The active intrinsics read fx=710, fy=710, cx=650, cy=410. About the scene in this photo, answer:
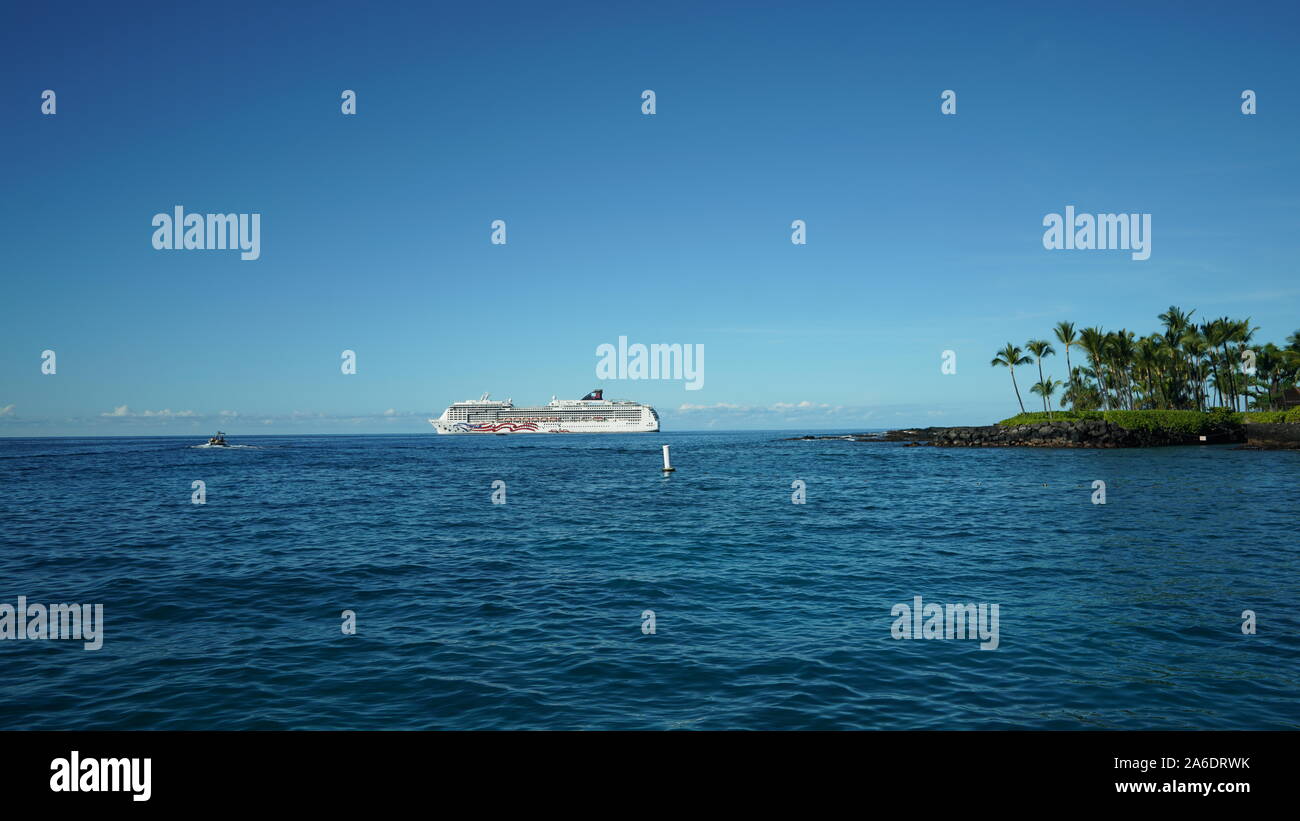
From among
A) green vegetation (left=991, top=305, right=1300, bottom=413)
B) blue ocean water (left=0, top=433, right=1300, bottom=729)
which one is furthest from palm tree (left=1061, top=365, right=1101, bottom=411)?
blue ocean water (left=0, top=433, right=1300, bottom=729)

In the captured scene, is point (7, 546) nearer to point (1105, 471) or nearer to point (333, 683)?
point (333, 683)

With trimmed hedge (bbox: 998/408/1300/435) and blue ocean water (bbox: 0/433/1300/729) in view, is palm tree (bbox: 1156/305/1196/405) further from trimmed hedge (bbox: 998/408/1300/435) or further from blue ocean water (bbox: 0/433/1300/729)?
blue ocean water (bbox: 0/433/1300/729)

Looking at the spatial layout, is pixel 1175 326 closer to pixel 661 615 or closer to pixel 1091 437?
pixel 1091 437

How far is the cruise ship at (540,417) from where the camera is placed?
190 meters

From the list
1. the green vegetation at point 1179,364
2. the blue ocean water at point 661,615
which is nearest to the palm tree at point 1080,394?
the green vegetation at point 1179,364

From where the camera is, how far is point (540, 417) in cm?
19062

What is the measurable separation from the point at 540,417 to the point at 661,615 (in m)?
180

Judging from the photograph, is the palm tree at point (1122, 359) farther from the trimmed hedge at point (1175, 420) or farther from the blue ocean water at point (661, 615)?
the blue ocean water at point (661, 615)

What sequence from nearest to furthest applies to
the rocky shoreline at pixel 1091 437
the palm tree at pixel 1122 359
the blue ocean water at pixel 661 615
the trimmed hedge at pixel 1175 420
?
the blue ocean water at pixel 661 615 < the rocky shoreline at pixel 1091 437 < the trimmed hedge at pixel 1175 420 < the palm tree at pixel 1122 359

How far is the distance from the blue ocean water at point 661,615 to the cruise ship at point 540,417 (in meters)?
158

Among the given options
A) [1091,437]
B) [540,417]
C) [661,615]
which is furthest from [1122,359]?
[540,417]

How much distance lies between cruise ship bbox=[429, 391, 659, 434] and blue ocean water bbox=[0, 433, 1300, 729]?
158493 mm
